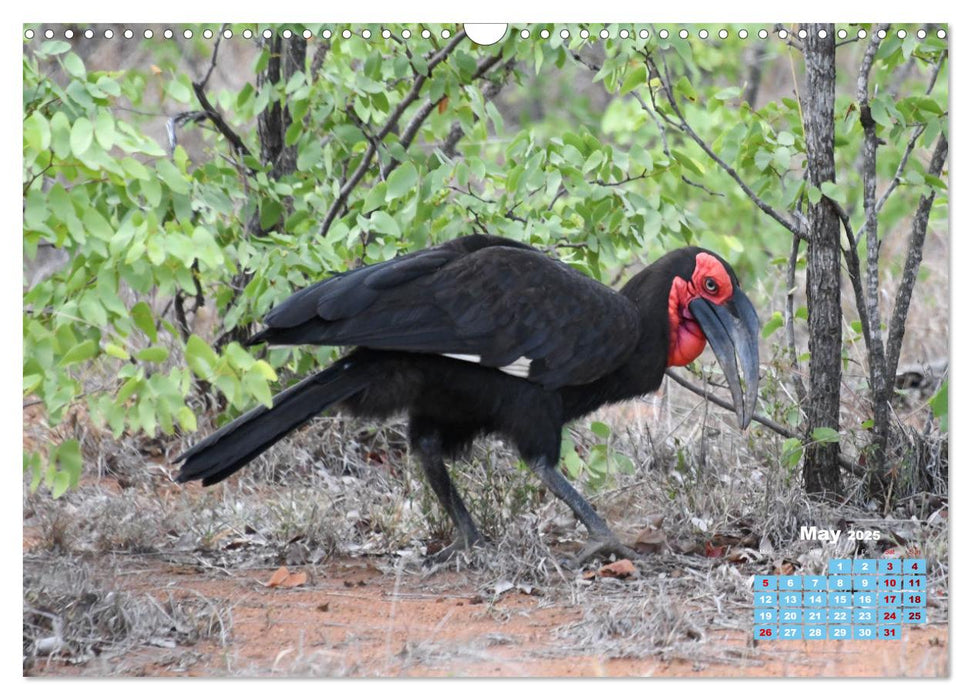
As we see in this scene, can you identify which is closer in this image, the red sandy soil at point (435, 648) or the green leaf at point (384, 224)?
the red sandy soil at point (435, 648)

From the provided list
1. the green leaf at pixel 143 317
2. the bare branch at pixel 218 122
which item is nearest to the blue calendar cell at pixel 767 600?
the green leaf at pixel 143 317

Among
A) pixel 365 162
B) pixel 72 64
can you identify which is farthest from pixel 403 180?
pixel 72 64

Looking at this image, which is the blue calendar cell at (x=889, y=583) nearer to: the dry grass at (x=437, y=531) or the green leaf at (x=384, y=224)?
the dry grass at (x=437, y=531)

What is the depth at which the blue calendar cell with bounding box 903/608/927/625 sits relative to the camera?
2.81 meters

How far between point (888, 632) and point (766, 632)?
260mm

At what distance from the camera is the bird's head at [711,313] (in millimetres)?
3637

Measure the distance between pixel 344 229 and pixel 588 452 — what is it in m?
1.10

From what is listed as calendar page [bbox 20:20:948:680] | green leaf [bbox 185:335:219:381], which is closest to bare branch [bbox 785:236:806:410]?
calendar page [bbox 20:20:948:680]

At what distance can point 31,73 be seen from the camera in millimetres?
2773

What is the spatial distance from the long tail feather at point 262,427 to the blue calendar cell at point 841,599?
4.23 feet

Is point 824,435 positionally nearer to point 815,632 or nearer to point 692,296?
point 692,296

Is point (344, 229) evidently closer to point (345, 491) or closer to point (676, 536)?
point (345, 491)
